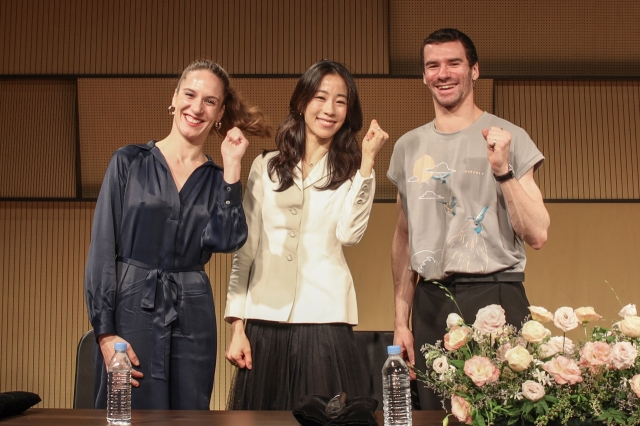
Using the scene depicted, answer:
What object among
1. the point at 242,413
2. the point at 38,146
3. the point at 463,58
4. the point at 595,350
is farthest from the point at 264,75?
the point at 595,350

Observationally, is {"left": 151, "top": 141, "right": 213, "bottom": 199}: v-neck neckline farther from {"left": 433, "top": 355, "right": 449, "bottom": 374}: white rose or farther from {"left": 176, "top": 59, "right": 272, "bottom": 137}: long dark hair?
{"left": 433, "top": 355, "right": 449, "bottom": 374}: white rose

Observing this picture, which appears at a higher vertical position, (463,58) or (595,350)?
(463,58)

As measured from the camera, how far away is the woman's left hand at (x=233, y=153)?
8.07 feet

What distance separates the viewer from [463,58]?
8.34 ft

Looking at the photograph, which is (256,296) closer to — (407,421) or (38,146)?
(407,421)

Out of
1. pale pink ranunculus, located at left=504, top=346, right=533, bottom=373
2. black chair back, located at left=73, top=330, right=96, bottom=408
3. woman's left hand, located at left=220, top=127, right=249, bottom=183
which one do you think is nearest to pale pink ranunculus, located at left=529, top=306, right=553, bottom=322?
pale pink ranunculus, located at left=504, top=346, right=533, bottom=373

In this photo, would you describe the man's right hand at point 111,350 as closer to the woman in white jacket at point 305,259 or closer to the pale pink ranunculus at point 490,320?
the woman in white jacket at point 305,259

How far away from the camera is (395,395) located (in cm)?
170

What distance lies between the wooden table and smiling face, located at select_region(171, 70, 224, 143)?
1.03 metres

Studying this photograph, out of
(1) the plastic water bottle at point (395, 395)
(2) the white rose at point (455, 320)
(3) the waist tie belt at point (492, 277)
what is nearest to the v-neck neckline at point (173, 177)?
(3) the waist tie belt at point (492, 277)

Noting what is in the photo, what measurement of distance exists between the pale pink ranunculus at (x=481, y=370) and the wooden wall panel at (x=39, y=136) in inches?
130

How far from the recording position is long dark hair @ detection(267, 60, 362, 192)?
8.40 feet

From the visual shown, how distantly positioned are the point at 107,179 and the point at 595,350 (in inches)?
61.6

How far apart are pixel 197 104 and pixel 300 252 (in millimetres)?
604
